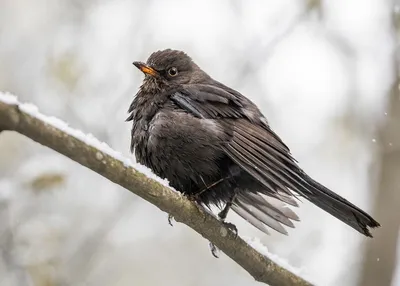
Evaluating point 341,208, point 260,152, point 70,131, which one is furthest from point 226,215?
point 70,131

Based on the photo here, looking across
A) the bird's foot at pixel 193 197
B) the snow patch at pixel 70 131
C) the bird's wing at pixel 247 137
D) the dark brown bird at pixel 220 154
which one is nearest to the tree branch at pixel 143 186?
the snow patch at pixel 70 131

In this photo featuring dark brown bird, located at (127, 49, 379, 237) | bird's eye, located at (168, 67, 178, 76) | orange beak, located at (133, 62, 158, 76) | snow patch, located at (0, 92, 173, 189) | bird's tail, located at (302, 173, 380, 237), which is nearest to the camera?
snow patch, located at (0, 92, 173, 189)

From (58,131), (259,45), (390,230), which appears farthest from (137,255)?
(58,131)

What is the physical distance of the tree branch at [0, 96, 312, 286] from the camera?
247 cm

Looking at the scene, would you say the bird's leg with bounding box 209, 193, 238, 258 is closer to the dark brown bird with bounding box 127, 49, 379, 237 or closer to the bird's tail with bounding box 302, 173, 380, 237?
the dark brown bird with bounding box 127, 49, 379, 237

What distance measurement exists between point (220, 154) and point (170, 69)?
3.23 feet

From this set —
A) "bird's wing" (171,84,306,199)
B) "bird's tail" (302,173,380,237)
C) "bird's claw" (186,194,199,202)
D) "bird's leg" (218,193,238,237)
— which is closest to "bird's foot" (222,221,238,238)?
"bird's leg" (218,193,238,237)

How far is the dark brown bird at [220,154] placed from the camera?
150 inches

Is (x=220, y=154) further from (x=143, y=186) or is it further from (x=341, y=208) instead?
(x=143, y=186)

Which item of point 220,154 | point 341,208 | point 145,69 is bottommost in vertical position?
point 220,154

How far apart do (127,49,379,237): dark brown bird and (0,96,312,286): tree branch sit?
313 millimetres

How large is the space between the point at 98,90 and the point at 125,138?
0.54m

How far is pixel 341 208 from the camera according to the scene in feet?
12.5

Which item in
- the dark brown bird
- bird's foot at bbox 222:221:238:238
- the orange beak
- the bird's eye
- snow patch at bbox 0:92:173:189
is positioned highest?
the bird's eye
